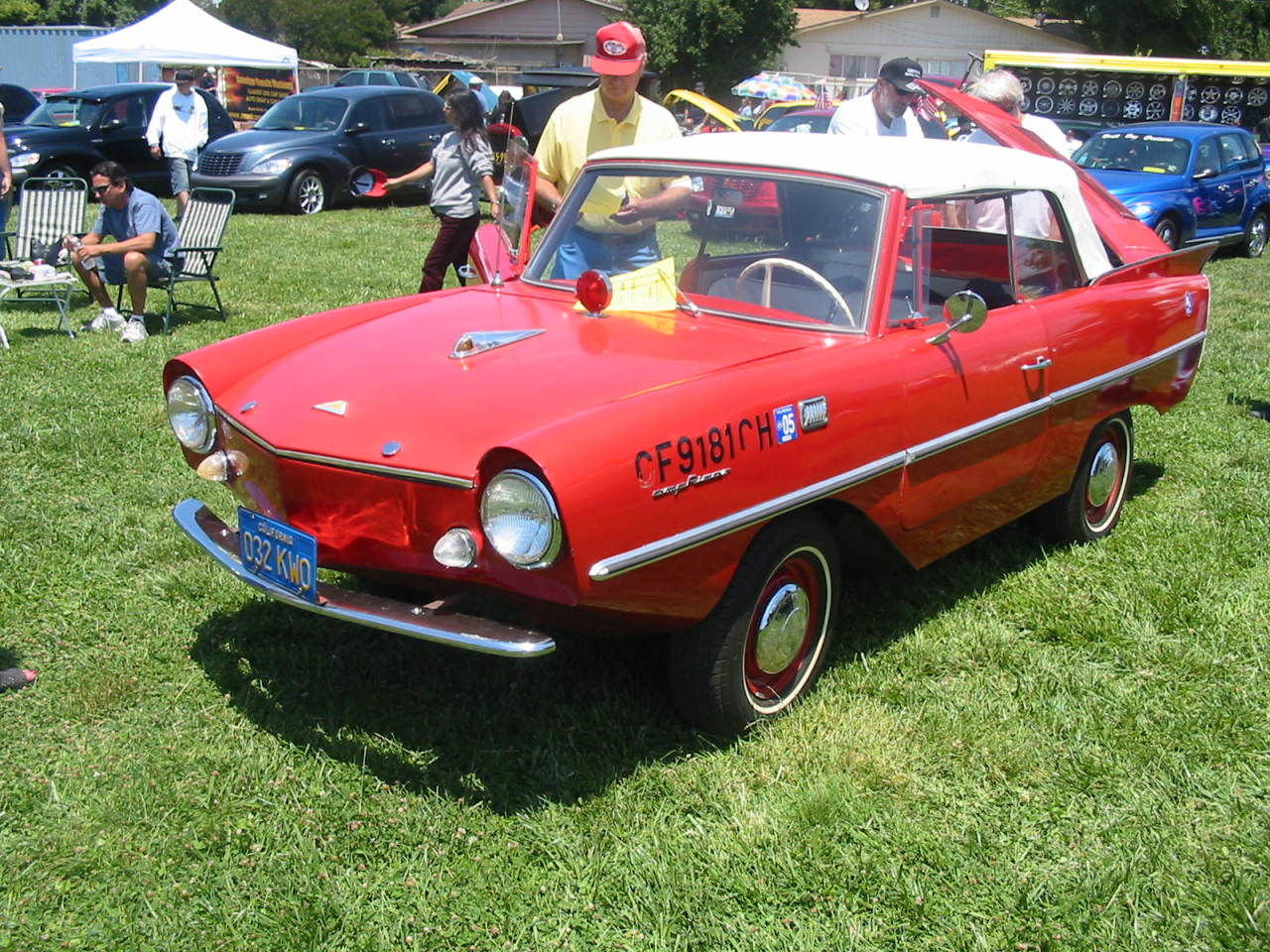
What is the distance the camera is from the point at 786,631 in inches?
143

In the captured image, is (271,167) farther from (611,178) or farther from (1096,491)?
(1096,491)

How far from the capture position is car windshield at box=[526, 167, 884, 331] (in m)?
3.98

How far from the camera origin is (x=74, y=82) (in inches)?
1188

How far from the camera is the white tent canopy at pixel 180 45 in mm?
19719

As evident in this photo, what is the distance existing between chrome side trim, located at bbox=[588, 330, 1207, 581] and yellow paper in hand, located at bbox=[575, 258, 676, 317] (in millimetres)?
928

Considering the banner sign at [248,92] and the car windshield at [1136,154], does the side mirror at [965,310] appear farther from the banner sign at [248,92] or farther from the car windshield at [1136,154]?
the banner sign at [248,92]

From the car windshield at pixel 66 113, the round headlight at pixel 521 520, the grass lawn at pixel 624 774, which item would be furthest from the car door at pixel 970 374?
the car windshield at pixel 66 113

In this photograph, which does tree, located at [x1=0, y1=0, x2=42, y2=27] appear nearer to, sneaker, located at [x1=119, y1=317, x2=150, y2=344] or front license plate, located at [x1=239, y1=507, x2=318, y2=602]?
sneaker, located at [x1=119, y1=317, x2=150, y2=344]

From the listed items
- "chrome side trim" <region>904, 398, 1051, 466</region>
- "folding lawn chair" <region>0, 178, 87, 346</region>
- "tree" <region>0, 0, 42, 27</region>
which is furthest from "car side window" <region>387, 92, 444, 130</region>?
"tree" <region>0, 0, 42, 27</region>

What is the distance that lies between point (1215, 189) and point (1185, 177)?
0.52m

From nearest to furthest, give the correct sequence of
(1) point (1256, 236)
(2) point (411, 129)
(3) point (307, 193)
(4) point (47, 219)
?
Answer: 1. (4) point (47, 219)
2. (1) point (1256, 236)
3. (3) point (307, 193)
4. (2) point (411, 129)

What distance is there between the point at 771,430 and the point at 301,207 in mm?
13222

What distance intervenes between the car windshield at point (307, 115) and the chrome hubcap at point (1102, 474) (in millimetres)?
12920

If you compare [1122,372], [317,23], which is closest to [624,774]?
[1122,372]
